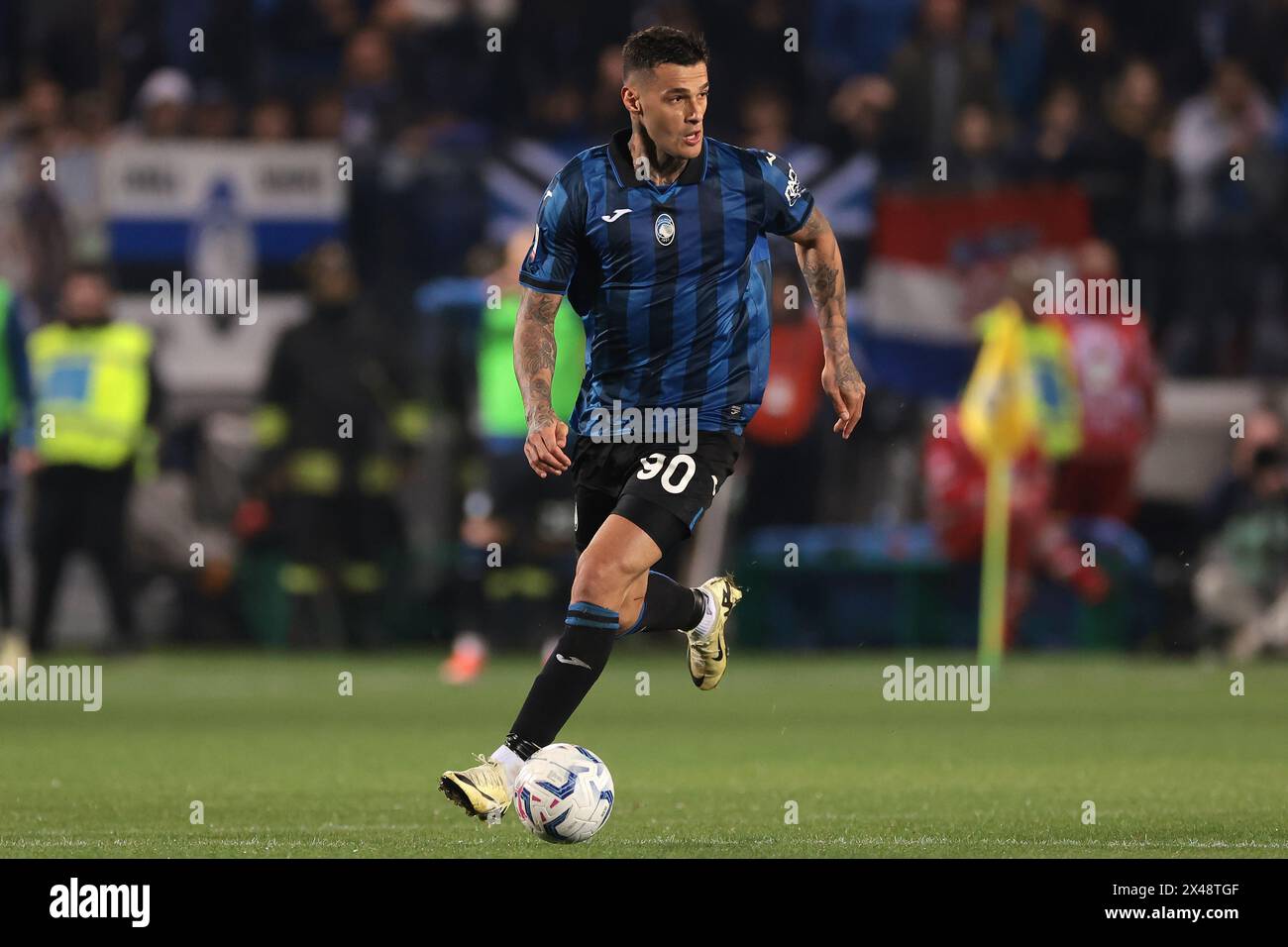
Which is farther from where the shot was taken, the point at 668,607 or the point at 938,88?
the point at 938,88

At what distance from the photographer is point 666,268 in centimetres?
748

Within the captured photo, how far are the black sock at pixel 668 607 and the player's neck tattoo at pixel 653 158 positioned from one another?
1234mm

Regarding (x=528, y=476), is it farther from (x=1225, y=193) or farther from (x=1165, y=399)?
(x=1225, y=193)

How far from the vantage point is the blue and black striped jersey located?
24.3 feet

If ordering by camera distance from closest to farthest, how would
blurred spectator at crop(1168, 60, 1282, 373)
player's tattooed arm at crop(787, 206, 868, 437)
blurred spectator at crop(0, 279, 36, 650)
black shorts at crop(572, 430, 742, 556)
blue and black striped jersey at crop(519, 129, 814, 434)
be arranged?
black shorts at crop(572, 430, 742, 556) → blue and black striped jersey at crop(519, 129, 814, 434) → player's tattooed arm at crop(787, 206, 868, 437) → blurred spectator at crop(0, 279, 36, 650) → blurred spectator at crop(1168, 60, 1282, 373)

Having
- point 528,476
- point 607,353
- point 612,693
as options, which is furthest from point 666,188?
point 528,476

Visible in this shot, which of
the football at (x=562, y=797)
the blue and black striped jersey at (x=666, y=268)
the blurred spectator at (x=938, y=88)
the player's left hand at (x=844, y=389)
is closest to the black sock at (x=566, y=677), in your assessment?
the football at (x=562, y=797)

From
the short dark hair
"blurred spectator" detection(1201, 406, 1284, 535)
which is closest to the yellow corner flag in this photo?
"blurred spectator" detection(1201, 406, 1284, 535)

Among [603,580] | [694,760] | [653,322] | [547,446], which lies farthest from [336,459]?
[547,446]

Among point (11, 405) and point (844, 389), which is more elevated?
point (11, 405)

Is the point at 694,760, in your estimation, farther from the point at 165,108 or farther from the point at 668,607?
the point at 165,108

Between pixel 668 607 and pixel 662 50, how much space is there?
1.78 metres

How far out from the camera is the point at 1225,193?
17078 mm

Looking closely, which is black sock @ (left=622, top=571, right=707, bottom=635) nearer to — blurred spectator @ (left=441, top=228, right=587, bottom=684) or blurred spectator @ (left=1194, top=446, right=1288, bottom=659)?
blurred spectator @ (left=441, top=228, right=587, bottom=684)
